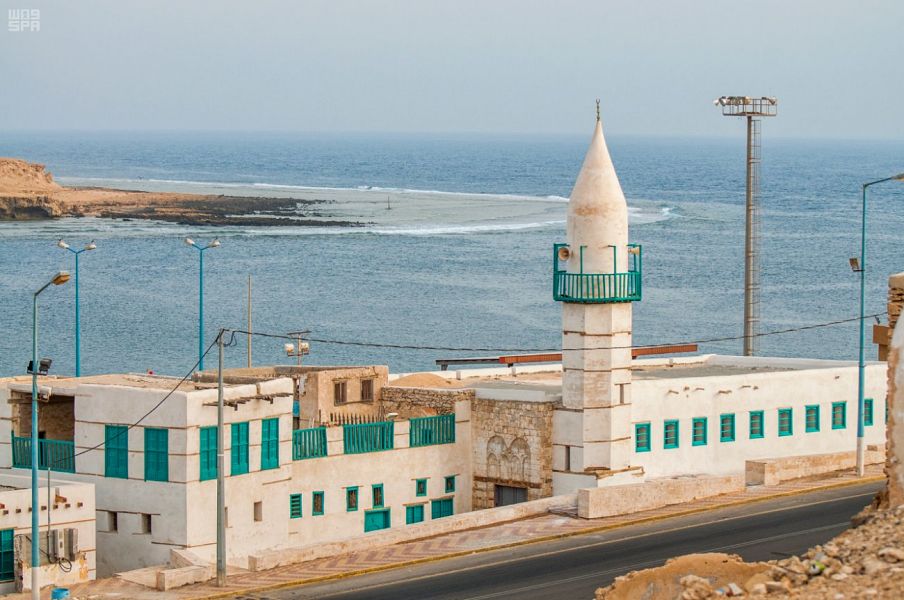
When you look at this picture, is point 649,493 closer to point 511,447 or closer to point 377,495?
point 511,447

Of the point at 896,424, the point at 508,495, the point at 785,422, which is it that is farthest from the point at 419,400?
the point at 896,424

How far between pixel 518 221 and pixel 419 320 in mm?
68528

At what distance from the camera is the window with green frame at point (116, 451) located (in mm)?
39750

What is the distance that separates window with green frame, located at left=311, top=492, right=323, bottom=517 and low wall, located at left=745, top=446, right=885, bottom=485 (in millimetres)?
11388

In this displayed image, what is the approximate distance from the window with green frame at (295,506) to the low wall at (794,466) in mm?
12030

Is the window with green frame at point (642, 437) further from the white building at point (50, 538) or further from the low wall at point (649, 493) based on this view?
the white building at point (50, 538)

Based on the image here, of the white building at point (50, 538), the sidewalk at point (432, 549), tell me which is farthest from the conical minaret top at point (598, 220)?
the white building at point (50, 538)

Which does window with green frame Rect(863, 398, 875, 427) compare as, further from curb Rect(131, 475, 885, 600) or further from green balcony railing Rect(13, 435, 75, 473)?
green balcony railing Rect(13, 435, 75, 473)

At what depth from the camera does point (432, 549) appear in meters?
39.1

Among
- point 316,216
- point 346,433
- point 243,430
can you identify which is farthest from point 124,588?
point 316,216

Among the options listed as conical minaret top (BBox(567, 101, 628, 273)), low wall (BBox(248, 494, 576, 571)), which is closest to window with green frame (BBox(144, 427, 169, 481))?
low wall (BBox(248, 494, 576, 571))

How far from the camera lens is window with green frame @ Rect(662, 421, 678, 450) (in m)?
46.8

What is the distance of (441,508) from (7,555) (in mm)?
12981

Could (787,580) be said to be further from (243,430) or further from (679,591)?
(243,430)
